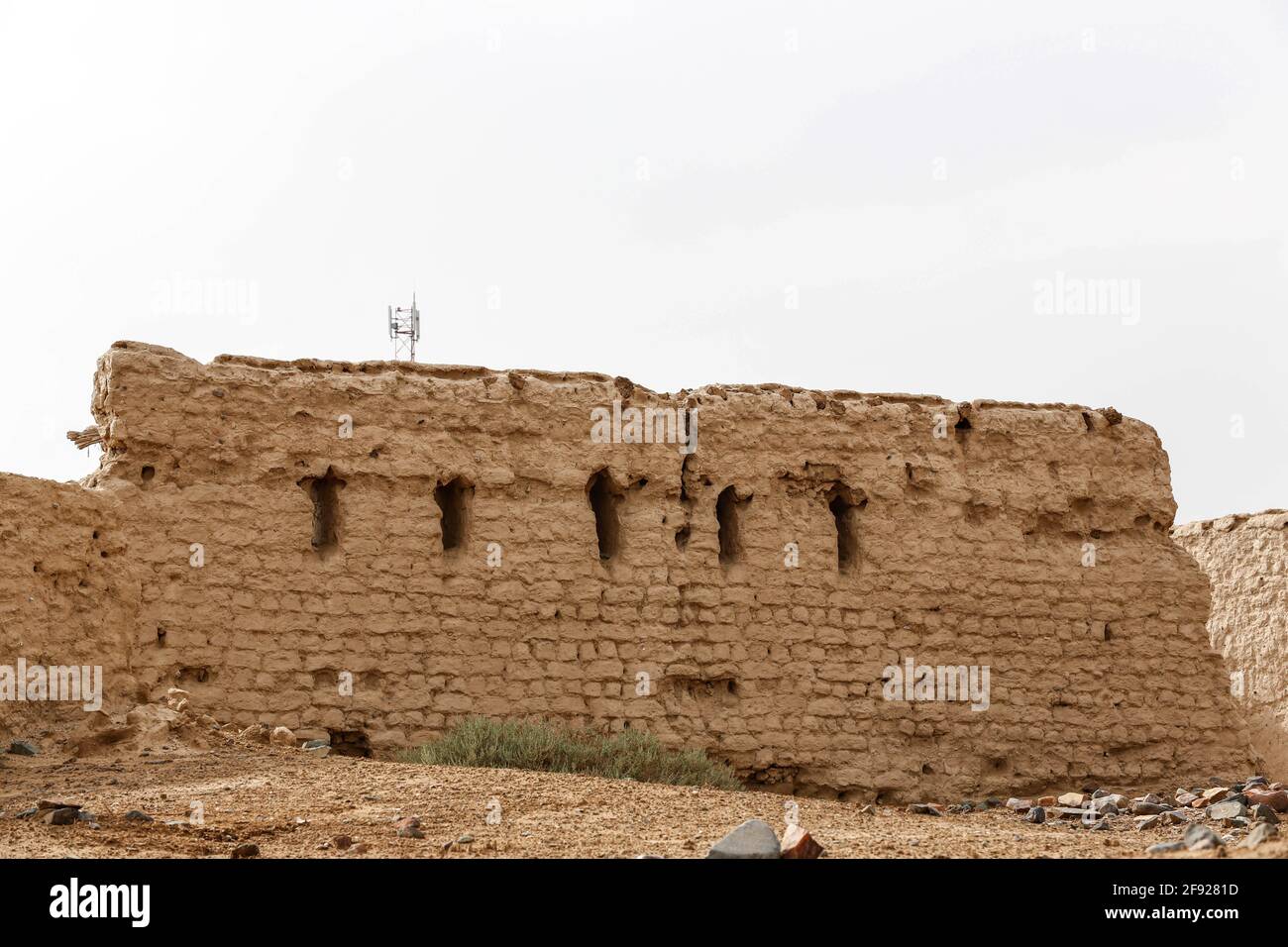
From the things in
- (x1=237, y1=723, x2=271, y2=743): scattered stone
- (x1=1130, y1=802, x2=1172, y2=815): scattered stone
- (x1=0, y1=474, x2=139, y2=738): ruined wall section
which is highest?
(x1=0, y1=474, x2=139, y2=738): ruined wall section

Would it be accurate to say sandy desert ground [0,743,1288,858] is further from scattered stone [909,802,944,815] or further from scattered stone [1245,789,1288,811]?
scattered stone [1245,789,1288,811]

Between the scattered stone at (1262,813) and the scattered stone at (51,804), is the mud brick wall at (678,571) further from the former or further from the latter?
the scattered stone at (51,804)

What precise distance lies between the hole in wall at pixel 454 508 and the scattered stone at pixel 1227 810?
5.22 m

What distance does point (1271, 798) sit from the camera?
32.6ft

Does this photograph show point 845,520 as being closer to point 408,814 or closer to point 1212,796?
point 1212,796

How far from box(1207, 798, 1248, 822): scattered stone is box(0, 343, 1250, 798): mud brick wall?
177 centimetres

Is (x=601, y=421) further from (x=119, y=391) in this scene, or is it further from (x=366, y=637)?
(x=119, y=391)

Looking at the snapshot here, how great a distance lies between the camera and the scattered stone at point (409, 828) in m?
6.71

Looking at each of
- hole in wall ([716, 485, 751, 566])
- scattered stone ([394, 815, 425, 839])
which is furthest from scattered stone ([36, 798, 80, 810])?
hole in wall ([716, 485, 751, 566])

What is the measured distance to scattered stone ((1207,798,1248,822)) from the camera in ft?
30.6

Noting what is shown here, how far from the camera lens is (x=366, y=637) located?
10039mm

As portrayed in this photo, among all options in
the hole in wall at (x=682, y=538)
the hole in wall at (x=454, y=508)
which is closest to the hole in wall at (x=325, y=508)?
the hole in wall at (x=454, y=508)

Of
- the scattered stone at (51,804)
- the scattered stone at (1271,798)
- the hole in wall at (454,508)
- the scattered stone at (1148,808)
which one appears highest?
the hole in wall at (454,508)
